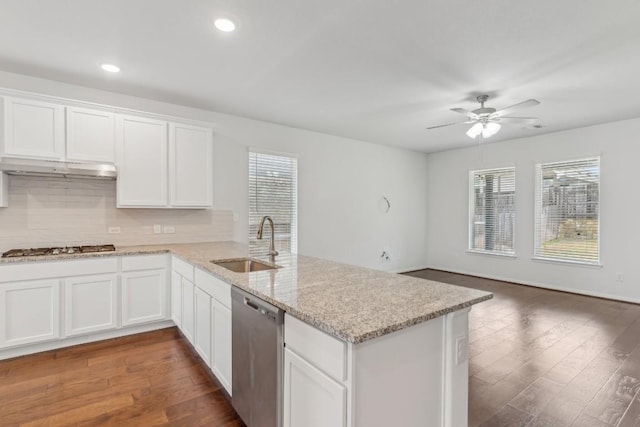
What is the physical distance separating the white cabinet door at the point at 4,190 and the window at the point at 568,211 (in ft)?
23.9

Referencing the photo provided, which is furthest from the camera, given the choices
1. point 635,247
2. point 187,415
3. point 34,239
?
point 635,247

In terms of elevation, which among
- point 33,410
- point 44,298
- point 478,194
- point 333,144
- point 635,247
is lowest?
point 33,410

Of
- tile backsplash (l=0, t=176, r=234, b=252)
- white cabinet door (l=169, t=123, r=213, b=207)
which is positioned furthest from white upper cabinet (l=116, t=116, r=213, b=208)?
tile backsplash (l=0, t=176, r=234, b=252)

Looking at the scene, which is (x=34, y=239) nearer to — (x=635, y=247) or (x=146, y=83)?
(x=146, y=83)

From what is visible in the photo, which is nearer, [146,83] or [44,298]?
[44,298]

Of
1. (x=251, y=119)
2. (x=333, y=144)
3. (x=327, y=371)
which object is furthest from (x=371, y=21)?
(x=333, y=144)

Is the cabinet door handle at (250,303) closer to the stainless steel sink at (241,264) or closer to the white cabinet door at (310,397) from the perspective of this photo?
the white cabinet door at (310,397)

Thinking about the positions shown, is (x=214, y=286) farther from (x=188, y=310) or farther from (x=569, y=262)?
(x=569, y=262)

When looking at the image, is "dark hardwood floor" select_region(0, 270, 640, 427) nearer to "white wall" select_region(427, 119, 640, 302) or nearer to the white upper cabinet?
the white upper cabinet

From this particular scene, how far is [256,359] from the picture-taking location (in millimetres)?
1705

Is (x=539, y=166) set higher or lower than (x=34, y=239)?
higher

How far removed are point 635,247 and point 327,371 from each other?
5.66 metres

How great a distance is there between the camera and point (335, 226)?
562 centimetres

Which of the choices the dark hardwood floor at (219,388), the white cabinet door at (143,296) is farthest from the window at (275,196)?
the dark hardwood floor at (219,388)
